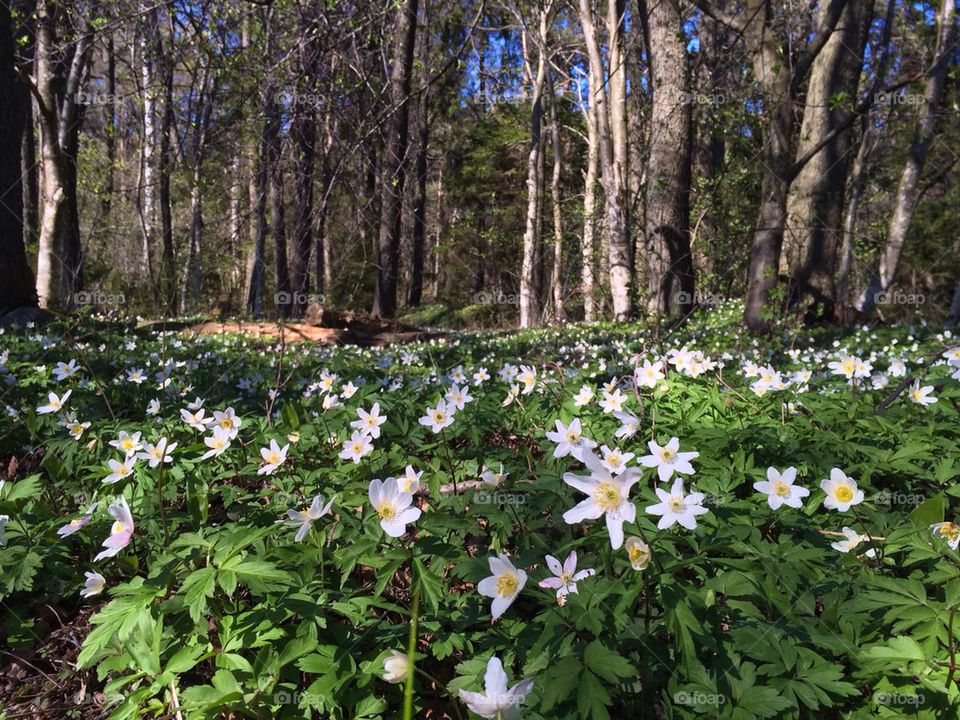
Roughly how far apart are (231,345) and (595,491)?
7.24 metres

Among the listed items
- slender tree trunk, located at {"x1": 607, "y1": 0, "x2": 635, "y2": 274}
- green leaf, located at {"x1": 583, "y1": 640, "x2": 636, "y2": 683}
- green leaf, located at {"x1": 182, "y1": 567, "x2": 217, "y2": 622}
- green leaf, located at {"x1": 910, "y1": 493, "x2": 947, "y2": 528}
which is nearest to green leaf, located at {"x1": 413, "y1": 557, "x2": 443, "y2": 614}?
green leaf, located at {"x1": 583, "y1": 640, "x2": 636, "y2": 683}

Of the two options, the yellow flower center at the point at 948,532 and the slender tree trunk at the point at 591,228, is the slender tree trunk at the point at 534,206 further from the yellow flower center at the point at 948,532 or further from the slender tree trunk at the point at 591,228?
the yellow flower center at the point at 948,532

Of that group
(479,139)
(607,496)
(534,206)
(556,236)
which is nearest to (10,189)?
(607,496)

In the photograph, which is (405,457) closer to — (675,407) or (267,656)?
(267,656)

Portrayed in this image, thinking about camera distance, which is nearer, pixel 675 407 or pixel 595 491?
pixel 595 491

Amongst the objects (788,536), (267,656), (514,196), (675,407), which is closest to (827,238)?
(675,407)

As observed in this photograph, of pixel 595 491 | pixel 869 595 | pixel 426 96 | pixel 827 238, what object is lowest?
pixel 869 595

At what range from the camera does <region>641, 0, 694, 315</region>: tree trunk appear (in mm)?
9586

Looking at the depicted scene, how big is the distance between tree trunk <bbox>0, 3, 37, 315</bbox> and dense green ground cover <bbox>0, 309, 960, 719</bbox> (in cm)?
638

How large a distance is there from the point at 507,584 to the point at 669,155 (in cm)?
988

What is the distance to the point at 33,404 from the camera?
344cm

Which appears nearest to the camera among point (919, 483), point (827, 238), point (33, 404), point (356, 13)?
point (919, 483)

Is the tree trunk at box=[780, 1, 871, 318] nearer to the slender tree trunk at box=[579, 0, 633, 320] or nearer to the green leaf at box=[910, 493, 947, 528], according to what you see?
the slender tree trunk at box=[579, 0, 633, 320]

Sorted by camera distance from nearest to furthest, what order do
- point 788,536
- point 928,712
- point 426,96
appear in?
point 928,712 < point 788,536 < point 426,96
